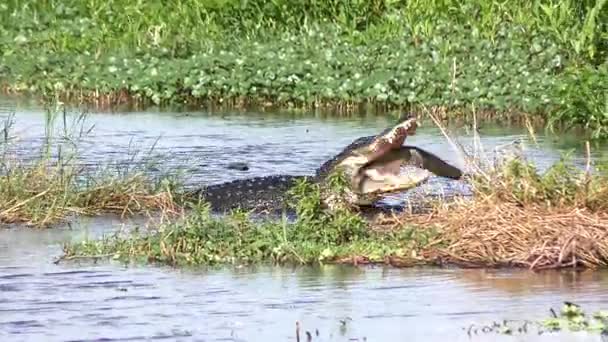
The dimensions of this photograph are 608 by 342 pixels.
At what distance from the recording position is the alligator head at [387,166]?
39.4 feet

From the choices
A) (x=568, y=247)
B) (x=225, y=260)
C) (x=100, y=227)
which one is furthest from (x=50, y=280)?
(x=568, y=247)

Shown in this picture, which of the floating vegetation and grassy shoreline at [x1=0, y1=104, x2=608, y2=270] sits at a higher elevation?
grassy shoreline at [x1=0, y1=104, x2=608, y2=270]

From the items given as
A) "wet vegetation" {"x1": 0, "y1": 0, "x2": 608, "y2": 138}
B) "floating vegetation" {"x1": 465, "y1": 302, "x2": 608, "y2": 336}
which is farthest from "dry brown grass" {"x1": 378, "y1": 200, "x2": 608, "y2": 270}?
"wet vegetation" {"x1": 0, "y1": 0, "x2": 608, "y2": 138}

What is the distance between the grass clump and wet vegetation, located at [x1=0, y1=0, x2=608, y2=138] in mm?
6294

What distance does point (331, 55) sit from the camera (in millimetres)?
19766

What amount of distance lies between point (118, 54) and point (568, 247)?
12072 mm

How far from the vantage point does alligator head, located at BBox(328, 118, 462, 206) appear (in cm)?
1200

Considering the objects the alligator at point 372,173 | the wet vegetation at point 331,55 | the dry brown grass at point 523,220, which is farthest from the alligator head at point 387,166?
the wet vegetation at point 331,55

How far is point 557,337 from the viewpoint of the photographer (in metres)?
7.77

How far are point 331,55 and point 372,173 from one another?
7.66 meters

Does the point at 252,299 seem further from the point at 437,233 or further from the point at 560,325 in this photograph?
the point at 560,325

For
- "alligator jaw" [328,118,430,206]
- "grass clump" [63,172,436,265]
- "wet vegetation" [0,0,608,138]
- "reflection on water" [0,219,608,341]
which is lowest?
"reflection on water" [0,219,608,341]

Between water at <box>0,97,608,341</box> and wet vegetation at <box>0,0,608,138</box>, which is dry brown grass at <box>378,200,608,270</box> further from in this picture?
wet vegetation at <box>0,0,608,138</box>

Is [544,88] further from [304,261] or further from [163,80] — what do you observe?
[304,261]
